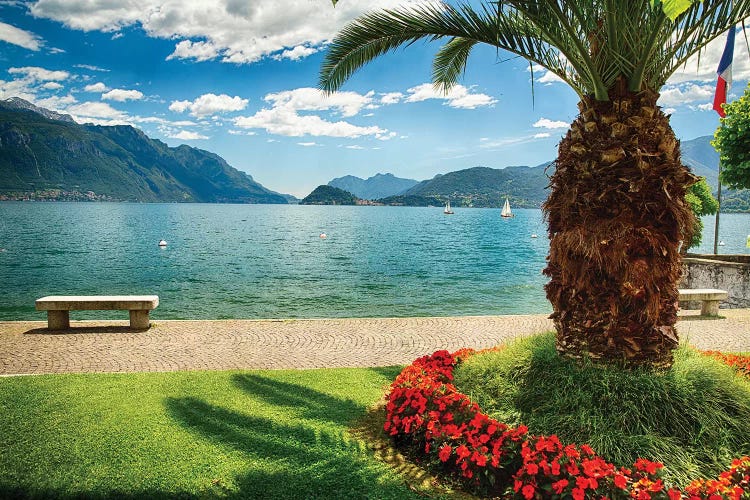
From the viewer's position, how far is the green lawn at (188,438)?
422cm

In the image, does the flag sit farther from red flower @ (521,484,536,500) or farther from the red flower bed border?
red flower @ (521,484,536,500)

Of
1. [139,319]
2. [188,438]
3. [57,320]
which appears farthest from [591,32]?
[57,320]

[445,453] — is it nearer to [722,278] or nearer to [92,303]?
[92,303]

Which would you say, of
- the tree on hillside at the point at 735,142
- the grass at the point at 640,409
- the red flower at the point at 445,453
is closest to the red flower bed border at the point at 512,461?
the red flower at the point at 445,453

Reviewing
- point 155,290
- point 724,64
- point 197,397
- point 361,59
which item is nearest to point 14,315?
point 155,290

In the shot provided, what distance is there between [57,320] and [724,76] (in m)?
19.9

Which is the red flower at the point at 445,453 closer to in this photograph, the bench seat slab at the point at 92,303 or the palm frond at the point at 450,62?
the palm frond at the point at 450,62

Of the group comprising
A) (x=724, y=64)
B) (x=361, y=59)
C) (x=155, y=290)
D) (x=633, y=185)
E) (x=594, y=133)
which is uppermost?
(x=724, y=64)

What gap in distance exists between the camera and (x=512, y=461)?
13.9 ft

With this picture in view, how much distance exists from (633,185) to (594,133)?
752 mm

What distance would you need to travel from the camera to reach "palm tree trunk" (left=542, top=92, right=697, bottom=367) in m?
4.86

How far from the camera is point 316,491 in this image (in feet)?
13.6

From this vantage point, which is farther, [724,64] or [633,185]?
[724,64]

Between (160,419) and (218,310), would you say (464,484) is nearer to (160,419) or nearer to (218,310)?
(160,419)
